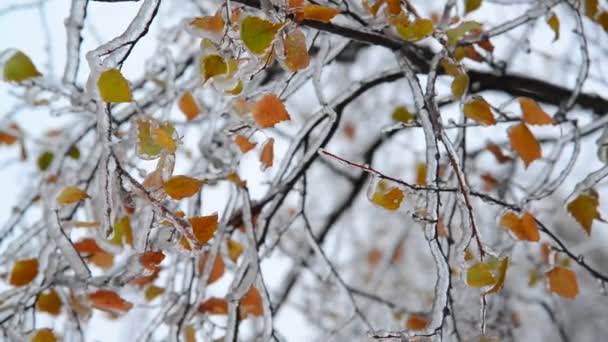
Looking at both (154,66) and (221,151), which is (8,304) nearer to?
(221,151)

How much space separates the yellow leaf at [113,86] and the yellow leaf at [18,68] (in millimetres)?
368

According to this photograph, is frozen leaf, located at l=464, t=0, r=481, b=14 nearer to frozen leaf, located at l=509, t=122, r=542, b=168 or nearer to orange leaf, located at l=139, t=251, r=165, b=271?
frozen leaf, located at l=509, t=122, r=542, b=168

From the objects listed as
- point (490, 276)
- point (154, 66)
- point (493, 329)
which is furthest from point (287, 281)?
point (490, 276)

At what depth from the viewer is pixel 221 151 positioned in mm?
1146

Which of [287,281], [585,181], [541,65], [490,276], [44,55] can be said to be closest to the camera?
[490,276]

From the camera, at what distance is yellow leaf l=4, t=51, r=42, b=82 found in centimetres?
94

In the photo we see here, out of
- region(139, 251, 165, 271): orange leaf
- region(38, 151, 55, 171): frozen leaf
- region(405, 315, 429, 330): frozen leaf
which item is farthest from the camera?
region(405, 315, 429, 330): frozen leaf

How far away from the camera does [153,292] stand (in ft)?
3.79

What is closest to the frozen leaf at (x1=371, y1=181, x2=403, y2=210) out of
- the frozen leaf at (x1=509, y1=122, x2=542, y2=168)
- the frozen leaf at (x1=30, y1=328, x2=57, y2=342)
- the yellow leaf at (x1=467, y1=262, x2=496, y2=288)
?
the yellow leaf at (x1=467, y1=262, x2=496, y2=288)

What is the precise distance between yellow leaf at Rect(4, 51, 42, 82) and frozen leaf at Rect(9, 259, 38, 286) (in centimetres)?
30

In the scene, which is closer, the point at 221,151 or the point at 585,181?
the point at 585,181

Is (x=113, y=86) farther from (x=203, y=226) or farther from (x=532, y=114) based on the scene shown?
(x=532, y=114)

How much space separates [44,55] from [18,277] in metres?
0.69

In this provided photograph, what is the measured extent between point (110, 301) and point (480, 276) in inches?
22.0
